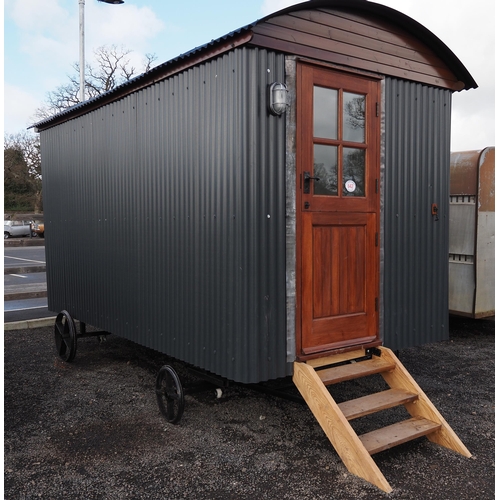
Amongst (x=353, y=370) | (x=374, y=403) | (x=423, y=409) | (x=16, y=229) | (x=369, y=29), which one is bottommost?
(x=423, y=409)

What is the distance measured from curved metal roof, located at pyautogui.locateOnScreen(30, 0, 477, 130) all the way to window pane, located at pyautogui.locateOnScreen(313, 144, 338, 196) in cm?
108

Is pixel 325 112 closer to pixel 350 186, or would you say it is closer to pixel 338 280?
pixel 350 186

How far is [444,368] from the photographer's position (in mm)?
6480

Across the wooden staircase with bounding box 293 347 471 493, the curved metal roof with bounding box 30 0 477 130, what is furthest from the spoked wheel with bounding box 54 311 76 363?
the wooden staircase with bounding box 293 347 471 493

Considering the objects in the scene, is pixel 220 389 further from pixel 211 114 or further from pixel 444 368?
pixel 444 368

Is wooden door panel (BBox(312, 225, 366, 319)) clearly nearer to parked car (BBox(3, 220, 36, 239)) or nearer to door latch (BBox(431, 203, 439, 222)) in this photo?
door latch (BBox(431, 203, 439, 222))

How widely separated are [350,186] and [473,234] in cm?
369

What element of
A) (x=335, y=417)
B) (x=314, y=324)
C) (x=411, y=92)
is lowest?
(x=335, y=417)

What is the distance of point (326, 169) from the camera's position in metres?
4.48

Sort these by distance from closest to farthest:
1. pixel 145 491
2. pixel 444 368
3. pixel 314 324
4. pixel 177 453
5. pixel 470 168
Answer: pixel 145 491, pixel 177 453, pixel 314 324, pixel 444 368, pixel 470 168

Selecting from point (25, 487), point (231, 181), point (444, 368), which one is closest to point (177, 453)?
point (25, 487)

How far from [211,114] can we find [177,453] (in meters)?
2.72

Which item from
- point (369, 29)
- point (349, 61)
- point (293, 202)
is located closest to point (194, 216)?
point (293, 202)

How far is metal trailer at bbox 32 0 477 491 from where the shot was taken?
4059 mm
